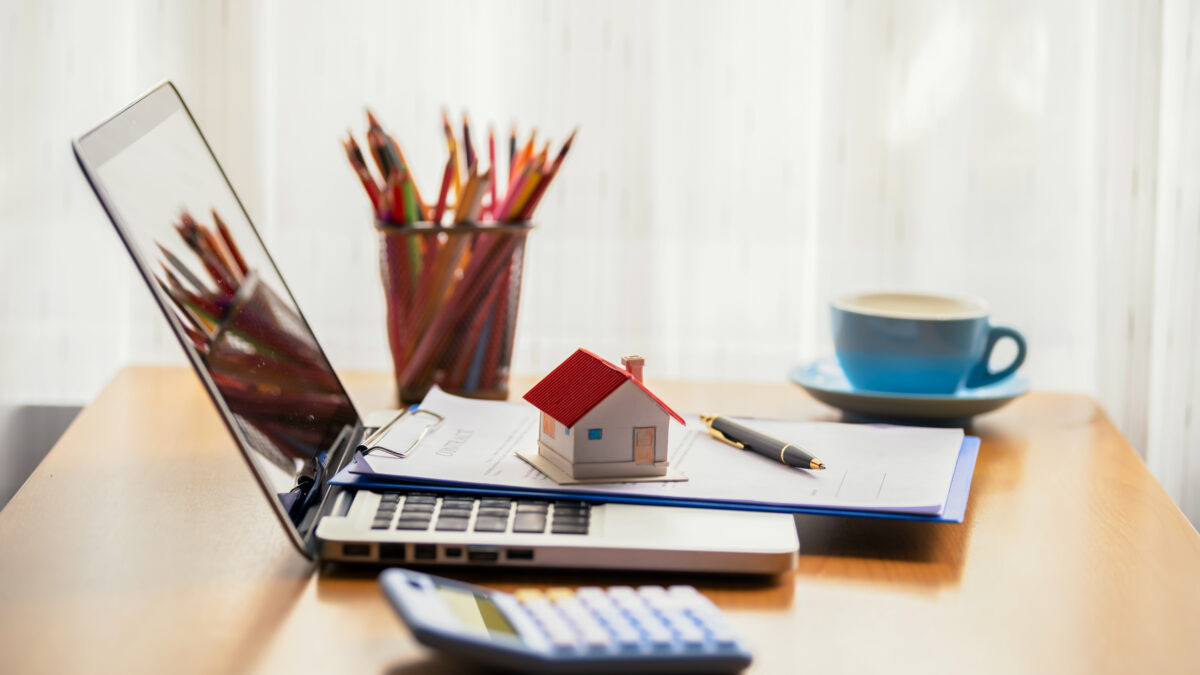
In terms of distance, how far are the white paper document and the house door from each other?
0.06 ft

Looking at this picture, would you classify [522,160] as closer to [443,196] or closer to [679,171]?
[443,196]

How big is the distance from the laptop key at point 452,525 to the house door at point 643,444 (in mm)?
125

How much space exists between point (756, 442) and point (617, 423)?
12cm

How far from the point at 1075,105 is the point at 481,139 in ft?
2.37

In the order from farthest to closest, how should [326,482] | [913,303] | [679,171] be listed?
[679,171]
[913,303]
[326,482]

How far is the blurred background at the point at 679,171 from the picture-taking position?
1.30m

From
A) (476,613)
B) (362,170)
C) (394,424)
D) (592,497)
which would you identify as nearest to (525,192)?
(362,170)

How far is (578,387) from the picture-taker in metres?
0.67

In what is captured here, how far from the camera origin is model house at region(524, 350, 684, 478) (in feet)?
2.15

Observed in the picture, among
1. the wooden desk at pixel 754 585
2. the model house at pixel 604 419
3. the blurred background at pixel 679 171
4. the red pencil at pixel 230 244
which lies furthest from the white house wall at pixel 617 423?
the blurred background at pixel 679 171

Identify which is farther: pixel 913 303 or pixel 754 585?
pixel 913 303

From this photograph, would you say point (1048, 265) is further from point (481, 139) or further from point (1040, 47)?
point (481, 139)

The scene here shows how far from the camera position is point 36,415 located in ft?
4.46

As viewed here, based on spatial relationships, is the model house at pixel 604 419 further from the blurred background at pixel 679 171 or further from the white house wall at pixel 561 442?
the blurred background at pixel 679 171
